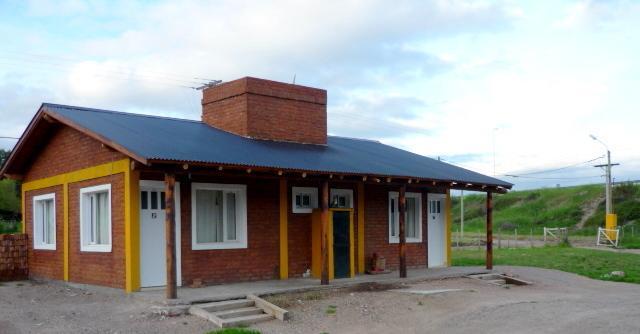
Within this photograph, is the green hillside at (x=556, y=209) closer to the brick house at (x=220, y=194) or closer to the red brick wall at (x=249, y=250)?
the brick house at (x=220, y=194)

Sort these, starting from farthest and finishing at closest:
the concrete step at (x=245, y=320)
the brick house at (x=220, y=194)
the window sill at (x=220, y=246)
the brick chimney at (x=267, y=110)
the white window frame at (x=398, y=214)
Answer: the white window frame at (x=398, y=214) < the brick chimney at (x=267, y=110) < the window sill at (x=220, y=246) < the brick house at (x=220, y=194) < the concrete step at (x=245, y=320)

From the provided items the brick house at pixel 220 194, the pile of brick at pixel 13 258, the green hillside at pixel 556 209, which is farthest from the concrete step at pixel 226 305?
the green hillside at pixel 556 209

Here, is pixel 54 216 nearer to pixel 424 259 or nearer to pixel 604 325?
pixel 424 259

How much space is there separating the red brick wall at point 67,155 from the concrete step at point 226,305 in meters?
3.64

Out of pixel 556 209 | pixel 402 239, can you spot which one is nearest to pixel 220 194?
pixel 402 239

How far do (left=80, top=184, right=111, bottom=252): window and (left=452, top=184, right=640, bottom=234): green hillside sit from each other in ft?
151

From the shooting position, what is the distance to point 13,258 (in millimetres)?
18047

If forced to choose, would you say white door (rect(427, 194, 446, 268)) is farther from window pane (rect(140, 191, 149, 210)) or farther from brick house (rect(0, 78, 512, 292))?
window pane (rect(140, 191, 149, 210))

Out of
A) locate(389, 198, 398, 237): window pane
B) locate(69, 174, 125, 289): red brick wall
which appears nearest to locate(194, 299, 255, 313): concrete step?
locate(69, 174, 125, 289): red brick wall

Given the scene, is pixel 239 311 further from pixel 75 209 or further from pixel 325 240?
pixel 75 209

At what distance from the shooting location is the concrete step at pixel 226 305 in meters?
11.8

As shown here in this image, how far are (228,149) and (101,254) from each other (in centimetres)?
353

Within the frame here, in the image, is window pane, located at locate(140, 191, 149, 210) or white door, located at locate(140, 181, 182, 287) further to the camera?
window pane, located at locate(140, 191, 149, 210)

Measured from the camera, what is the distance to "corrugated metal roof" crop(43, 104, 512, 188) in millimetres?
12867
